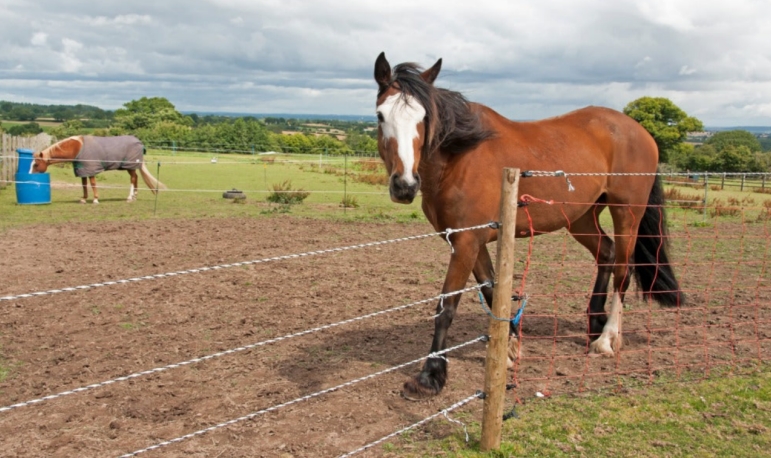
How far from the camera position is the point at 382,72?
4215 millimetres

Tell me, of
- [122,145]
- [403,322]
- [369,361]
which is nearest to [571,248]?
[403,322]

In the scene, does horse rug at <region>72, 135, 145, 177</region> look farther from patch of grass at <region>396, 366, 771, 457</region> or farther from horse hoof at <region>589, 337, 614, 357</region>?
patch of grass at <region>396, 366, 771, 457</region>

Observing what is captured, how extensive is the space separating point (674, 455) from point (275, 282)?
5013mm


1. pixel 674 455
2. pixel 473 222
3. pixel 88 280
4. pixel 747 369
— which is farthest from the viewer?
pixel 88 280

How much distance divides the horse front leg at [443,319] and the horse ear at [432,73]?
1.23 metres

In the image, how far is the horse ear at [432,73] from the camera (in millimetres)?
4457

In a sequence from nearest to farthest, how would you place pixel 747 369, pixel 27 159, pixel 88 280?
1. pixel 747 369
2. pixel 88 280
3. pixel 27 159

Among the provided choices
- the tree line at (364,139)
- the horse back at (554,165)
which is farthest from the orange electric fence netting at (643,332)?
the tree line at (364,139)

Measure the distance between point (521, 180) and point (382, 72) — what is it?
1.44 m

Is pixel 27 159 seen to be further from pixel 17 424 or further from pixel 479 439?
pixel 479 439

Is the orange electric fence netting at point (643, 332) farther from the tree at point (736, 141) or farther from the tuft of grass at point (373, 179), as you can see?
the tree at point (736, 141)

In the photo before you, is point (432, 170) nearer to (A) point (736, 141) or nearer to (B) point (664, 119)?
(B) point (664, 119)

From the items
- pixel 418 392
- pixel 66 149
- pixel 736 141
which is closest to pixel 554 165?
pixel 418 392

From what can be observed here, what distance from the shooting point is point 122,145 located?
15555 mm
